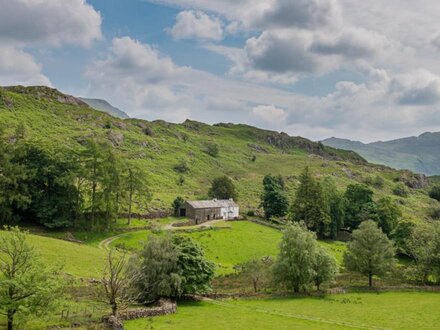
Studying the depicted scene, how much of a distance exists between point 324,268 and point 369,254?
35.9 feet

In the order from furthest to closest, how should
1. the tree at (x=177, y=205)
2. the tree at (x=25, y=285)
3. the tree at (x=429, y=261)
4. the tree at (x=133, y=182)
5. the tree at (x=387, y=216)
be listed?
1. the tree at (x=387, y=216)
2. the tree at (x=177, y=205)
3. the tree at (x=133, y=182)
4. the tree at (x=429, y=261)
5. the tree at (x=25, y=285)

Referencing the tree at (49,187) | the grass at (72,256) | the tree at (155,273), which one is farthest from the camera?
the tree at (49,187)

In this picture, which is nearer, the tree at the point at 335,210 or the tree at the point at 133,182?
the tree at the point at 133,182

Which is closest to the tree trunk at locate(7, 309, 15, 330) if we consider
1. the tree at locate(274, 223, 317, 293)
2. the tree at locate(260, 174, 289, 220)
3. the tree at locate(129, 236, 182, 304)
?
the tree at locate(129, 236, 182, 304)

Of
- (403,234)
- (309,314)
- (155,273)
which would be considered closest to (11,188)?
(155,273)

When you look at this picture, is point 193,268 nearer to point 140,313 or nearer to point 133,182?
point 140,313

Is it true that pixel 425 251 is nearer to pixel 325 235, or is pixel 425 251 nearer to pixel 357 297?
pixel 357 297

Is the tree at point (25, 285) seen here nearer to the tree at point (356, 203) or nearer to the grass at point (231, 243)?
the grass at point (231, 243)

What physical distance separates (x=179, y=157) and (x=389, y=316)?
151899mm

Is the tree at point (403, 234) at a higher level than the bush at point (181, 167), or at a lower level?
lower

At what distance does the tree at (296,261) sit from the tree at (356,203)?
61.1m

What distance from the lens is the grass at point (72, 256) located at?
201 ft

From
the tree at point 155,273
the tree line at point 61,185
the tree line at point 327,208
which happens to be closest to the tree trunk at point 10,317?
the tree at point 155,273

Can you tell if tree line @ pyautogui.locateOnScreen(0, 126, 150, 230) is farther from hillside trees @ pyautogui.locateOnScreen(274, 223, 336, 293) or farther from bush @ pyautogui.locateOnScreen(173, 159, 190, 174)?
bush @ pyautogui.locateOnScreen(173, 159, 190, 174)
